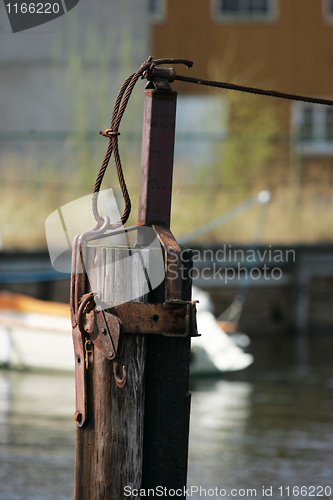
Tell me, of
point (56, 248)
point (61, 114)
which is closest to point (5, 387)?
point (56, 248)

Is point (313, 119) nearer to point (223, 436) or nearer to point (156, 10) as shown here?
point (156, 10)

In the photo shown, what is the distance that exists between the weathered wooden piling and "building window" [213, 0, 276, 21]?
16023mm

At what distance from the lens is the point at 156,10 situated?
17.0 m

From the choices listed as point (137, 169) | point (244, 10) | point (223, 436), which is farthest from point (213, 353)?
point (244, 10)

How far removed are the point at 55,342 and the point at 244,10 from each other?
A: 37.9 feet

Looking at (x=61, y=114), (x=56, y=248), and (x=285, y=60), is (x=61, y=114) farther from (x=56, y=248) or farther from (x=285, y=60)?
(x=56, y=248)

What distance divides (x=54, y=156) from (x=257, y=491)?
9716 mm

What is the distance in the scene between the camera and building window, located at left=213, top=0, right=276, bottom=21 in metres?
17.3

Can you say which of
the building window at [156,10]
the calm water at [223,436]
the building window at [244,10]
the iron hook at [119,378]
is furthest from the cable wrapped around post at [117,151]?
the building window at [244,10]

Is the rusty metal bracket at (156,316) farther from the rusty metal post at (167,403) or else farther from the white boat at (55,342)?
the white boat at (55,342)

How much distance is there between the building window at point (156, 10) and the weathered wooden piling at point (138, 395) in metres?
15.5

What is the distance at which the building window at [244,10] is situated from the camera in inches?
680

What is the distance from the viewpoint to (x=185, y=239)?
11.2m

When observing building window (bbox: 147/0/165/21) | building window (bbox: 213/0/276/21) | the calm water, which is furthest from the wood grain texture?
building window (bbox: 213/0/276/21)
